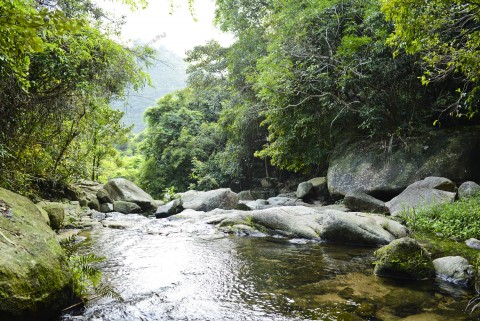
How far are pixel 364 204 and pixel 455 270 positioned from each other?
18.0 ft

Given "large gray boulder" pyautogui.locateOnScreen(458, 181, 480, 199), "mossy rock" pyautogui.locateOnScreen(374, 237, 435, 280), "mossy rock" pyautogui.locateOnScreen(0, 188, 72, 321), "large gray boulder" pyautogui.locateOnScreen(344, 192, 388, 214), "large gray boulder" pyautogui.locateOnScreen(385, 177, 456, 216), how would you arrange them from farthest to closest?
"large gray boulder" pyautogui.locateOnScreen(344, 192, 388, 214), "large gray boulder" pyautogui.locateOnScreen(385, 177, 456, 216), "large gray boulder" pyautogui.locateOnScreen(458, 181, 480, 199), "mossy rock" pyautogui.locateOnScreen(374, 237, 435, 280), "mossy rock" pyautogui.locateOnScreen(0, 188, 72, 321)

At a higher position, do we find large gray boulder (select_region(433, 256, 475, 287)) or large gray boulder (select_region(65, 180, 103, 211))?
large gray boulder (select_region(65, 180, 103, 211))

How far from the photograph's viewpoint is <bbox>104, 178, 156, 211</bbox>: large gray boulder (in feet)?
45.0

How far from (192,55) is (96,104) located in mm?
18530

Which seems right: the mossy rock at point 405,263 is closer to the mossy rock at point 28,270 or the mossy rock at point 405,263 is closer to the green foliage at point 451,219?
the green foliage at point 451,219

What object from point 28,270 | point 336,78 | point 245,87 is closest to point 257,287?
point 28,270

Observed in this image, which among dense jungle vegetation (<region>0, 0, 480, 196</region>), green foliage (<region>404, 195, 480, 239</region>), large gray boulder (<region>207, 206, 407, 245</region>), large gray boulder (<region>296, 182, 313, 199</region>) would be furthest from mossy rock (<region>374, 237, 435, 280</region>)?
large gray boulder (<region>296, 182, 313, 199</region>)

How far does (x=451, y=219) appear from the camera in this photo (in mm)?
6910

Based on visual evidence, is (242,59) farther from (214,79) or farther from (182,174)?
(182,174)

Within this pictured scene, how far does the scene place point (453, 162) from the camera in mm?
9750

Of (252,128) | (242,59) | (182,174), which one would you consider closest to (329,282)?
(252,128)

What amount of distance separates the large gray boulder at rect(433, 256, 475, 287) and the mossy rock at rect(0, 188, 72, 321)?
4598 millimetres

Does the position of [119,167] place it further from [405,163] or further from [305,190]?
[405,163]

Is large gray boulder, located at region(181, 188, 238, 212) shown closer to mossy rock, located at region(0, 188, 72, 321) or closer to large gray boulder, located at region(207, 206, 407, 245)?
large gray boulder, located at region(207, 206, 407, 245)
